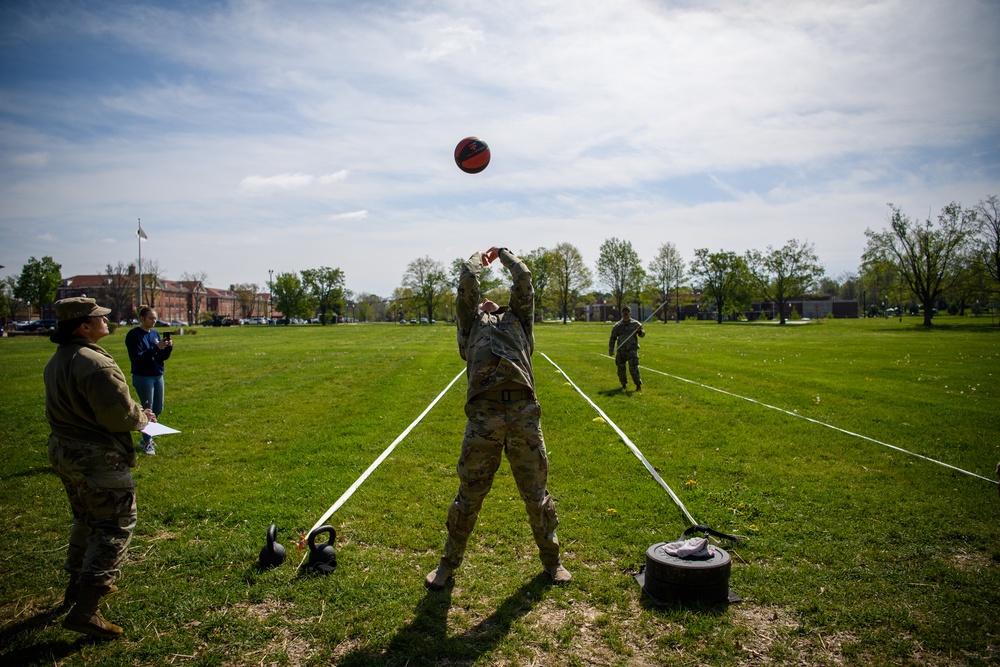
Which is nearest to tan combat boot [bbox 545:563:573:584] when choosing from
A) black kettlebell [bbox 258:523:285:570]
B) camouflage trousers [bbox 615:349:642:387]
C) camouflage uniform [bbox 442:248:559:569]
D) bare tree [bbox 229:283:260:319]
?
camouflage uniform [bbox 442:248:559:569]

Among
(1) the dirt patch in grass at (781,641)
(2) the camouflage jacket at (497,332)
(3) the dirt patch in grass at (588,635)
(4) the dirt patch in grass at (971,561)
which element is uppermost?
(2) the camouflage jacket at (497,332)

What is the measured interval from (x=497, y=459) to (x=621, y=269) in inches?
3716

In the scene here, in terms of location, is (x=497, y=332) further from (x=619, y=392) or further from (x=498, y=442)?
(x=619, y=392)

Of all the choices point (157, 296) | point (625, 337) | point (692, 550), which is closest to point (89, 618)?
point (692, 550)

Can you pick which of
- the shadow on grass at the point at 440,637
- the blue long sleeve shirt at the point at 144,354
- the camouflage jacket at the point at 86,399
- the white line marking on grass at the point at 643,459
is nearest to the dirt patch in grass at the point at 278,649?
the shadow on grass at the point at 440,637

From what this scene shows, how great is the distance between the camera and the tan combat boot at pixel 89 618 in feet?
13.1

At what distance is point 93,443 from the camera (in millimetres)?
4375

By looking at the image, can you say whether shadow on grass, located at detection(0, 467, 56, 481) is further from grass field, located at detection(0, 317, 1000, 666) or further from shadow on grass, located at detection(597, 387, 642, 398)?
shadow on grass, located at detection(597, 387, 642, 398)

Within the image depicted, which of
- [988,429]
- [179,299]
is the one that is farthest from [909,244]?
[179,299]

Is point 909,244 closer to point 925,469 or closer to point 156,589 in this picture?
point 925,469

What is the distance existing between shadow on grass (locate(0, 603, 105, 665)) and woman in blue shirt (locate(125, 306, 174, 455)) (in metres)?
5.65

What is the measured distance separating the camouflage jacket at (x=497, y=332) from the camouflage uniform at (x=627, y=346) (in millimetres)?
10776

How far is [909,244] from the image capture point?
63.3m

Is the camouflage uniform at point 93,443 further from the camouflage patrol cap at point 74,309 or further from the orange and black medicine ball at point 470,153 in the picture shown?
the orange and black medicine ball at point 470,153
